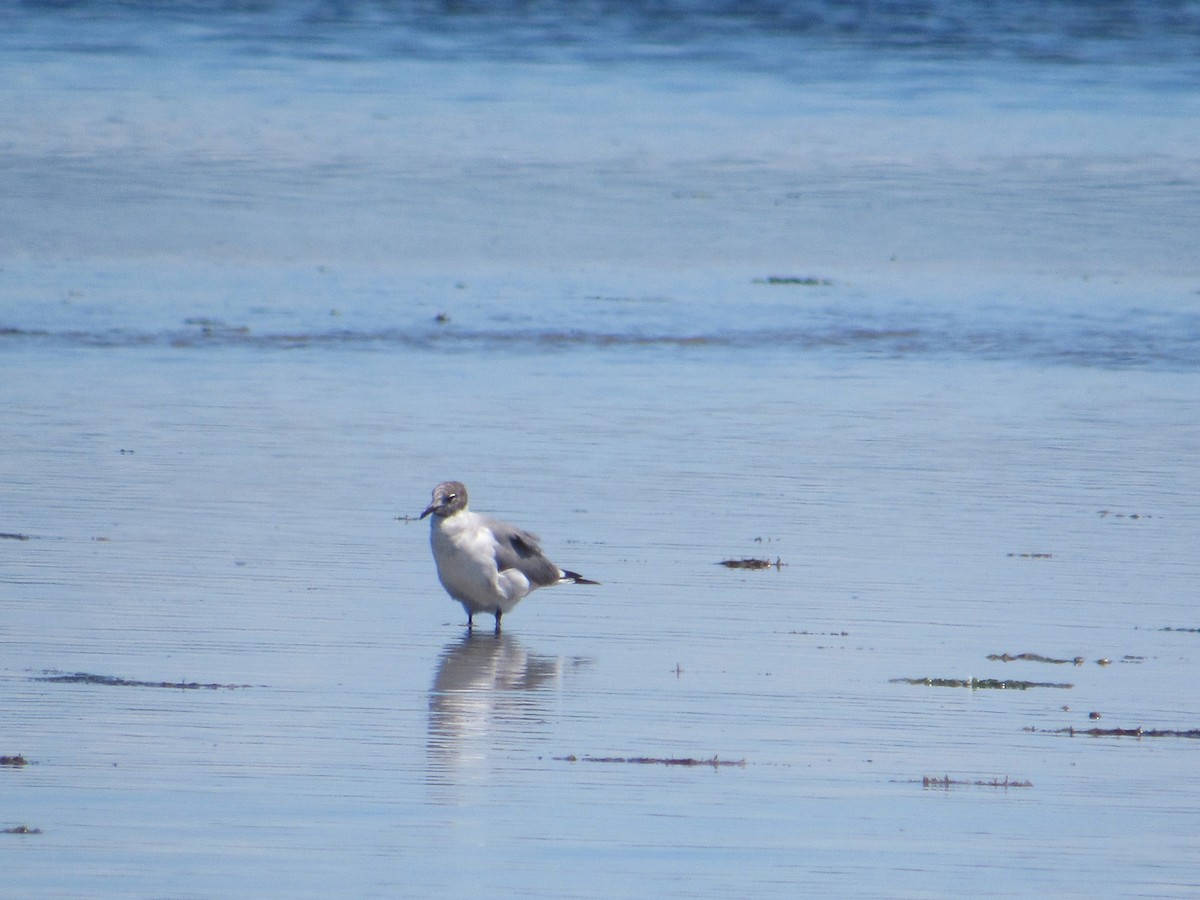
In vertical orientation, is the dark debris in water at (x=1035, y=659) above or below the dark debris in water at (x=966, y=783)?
below

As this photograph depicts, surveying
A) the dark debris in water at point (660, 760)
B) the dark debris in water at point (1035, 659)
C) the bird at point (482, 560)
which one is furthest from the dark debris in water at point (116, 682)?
the dark debris in water at point (1035, 659)

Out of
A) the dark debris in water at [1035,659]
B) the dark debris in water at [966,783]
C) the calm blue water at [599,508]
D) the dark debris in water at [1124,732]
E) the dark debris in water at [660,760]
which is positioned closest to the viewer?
the calm blue water at [599,508]

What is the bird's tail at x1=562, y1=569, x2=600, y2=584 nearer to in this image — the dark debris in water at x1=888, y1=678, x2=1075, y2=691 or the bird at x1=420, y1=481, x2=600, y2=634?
the bird at x1=420, y1=481, x2=600, y2=634

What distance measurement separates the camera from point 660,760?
284 inches

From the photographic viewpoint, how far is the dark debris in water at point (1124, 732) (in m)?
7.70

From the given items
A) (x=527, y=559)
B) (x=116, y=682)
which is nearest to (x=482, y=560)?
(x=527, y=559)

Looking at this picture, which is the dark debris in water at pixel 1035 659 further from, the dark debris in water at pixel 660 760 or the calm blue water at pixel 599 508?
the dark debris in water at pixel 660 760

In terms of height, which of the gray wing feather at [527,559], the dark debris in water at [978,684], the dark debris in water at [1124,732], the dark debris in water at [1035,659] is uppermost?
the gray wing feather at [527,559]

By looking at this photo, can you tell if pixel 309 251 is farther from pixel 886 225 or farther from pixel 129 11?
pixel 129 11

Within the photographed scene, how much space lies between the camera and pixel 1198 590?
10305mm

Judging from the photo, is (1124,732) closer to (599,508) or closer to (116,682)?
(116,682)

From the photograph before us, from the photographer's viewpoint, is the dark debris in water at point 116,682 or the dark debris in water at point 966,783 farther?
the dark debris in water at point 116,682

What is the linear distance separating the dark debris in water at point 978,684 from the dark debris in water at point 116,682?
95.9 inches

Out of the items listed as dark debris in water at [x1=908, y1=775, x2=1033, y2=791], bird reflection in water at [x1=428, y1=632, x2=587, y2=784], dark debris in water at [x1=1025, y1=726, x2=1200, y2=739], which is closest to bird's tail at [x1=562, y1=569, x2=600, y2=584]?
bird reflection in water at [x1=428, y1=632, x2=587, y2=784]
